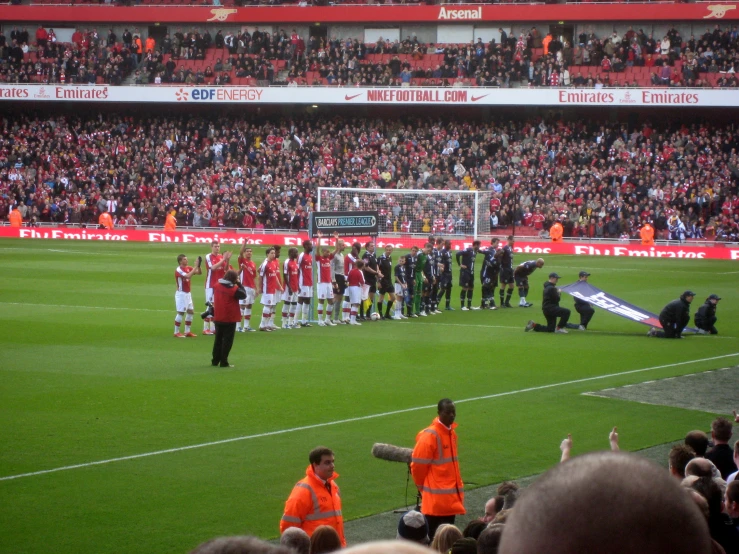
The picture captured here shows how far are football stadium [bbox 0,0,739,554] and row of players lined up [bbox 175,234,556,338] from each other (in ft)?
0.33

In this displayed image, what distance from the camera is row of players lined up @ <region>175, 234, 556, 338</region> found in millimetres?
24158

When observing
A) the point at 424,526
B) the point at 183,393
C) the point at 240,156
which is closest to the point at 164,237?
the point at 240,156

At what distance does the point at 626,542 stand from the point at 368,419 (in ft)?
44.6

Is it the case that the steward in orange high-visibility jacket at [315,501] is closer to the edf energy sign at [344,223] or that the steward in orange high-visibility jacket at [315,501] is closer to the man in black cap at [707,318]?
the edf energy sign at [344,223]

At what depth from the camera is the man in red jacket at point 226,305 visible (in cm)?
1861

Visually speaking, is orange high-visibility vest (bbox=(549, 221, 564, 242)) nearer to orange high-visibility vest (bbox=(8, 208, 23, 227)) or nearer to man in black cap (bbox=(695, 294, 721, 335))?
man in black cap (bbox=(695, 294, 721, 335))

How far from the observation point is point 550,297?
24.5m

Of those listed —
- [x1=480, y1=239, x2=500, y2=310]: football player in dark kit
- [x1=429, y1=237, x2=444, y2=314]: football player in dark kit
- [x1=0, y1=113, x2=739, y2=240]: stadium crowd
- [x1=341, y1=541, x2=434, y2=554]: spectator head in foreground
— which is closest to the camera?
[x1=341, y1=541, x2=434, y2=554]: spectator head in foreground

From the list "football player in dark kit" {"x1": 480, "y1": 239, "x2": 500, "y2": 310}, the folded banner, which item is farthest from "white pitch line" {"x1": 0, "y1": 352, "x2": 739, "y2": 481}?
"football player in dark kit" {"x1": 480, "y1": 239, "x2": 500, "y2": 310}

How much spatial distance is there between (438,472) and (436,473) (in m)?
0.02

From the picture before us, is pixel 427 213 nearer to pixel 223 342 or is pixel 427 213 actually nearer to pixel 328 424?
pixel 223 342

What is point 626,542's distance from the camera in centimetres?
141

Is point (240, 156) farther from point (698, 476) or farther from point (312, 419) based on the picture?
point (698, 476)

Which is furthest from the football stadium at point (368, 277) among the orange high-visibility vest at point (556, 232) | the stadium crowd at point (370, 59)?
the orange high-visibility vest at point (556, 232)
